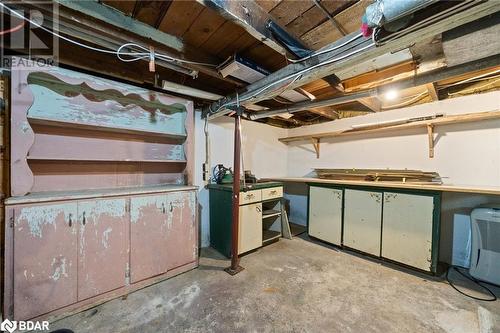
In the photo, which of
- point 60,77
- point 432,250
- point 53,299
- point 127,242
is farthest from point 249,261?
point 60,77

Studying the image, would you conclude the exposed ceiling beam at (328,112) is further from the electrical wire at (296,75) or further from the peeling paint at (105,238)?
the peeling paint at (105,238)

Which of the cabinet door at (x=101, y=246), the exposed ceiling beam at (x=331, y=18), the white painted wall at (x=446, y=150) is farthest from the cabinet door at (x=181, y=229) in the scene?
the white painted wall at (x=446, y=150)

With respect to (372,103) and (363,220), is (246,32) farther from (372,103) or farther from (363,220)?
(363,220)

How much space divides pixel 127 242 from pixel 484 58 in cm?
315

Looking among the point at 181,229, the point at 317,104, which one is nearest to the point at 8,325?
the point at 181,229

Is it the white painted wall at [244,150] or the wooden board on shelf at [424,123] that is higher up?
the wooden board on shelf at [424,123]

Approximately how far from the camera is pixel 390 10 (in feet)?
3.06

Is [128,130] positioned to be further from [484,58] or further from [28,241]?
[484,58]

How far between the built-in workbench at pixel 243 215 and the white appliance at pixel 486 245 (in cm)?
215

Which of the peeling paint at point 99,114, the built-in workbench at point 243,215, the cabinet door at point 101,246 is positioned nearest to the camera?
the cabinet door at point 101,246

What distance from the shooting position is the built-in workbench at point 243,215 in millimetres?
2619

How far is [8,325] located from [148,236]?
3.24 ft

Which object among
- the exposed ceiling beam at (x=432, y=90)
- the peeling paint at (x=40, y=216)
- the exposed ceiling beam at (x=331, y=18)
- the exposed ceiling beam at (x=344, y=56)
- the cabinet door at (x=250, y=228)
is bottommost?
the cabinet door at (x=250, y=228)

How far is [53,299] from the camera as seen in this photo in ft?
5.08
